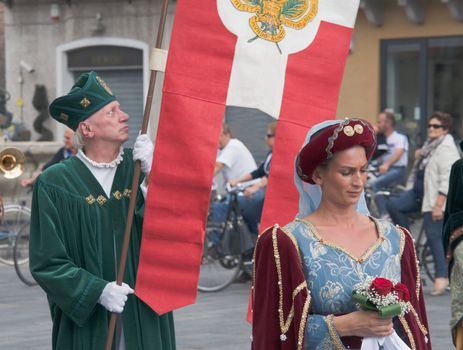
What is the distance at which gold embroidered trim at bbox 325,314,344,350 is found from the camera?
13.2 ft

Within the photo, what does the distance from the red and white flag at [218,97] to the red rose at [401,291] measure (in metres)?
1.52

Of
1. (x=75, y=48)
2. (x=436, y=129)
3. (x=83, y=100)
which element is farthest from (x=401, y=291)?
(x=75, y=48)

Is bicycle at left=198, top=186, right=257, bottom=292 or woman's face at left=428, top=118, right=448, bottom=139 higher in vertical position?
woman's face at left=428, top=118, right=448, bottom=139

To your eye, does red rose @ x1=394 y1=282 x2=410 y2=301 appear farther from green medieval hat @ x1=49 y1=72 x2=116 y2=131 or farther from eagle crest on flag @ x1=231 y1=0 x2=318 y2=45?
green medieval hat @ x1=49 y1=72 x2=116 y2=131

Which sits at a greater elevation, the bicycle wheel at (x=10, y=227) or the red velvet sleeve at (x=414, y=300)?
the red velvet sleeve at (x=414, y=300)

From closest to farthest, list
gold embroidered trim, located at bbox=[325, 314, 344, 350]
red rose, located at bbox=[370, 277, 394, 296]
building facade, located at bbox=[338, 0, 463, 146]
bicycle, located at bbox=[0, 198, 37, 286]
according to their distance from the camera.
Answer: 1. red rose, located at bbox=[370, 277, 394, 296]
2. gold embroidered trim, located at bbox=[325, 314, 344, 350]
3. bicycle, located at bbox=[0, 198, 37, 286]
4. building facade, located at bbox=[338, 0, 463, 146]

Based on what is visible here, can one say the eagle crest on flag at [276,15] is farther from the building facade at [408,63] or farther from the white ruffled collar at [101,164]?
the building facade at [408,63]

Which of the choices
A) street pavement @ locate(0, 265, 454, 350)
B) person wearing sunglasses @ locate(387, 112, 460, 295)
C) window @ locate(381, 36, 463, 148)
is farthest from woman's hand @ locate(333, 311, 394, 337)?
window @ locate(381, 36, 463, 148)

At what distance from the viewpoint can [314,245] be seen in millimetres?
4117

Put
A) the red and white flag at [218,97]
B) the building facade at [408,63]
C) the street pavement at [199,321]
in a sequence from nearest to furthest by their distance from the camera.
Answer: the red and white flag at [218,97] → the street pavement at [199,321] → the building facade at [408,63]

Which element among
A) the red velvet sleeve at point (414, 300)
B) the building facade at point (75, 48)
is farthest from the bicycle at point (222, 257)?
the building facade at point (75, 48)

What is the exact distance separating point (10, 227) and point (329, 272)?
10.8 m

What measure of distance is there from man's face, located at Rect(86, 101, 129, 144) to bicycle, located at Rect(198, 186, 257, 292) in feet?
23.7

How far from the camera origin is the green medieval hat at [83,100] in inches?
219
